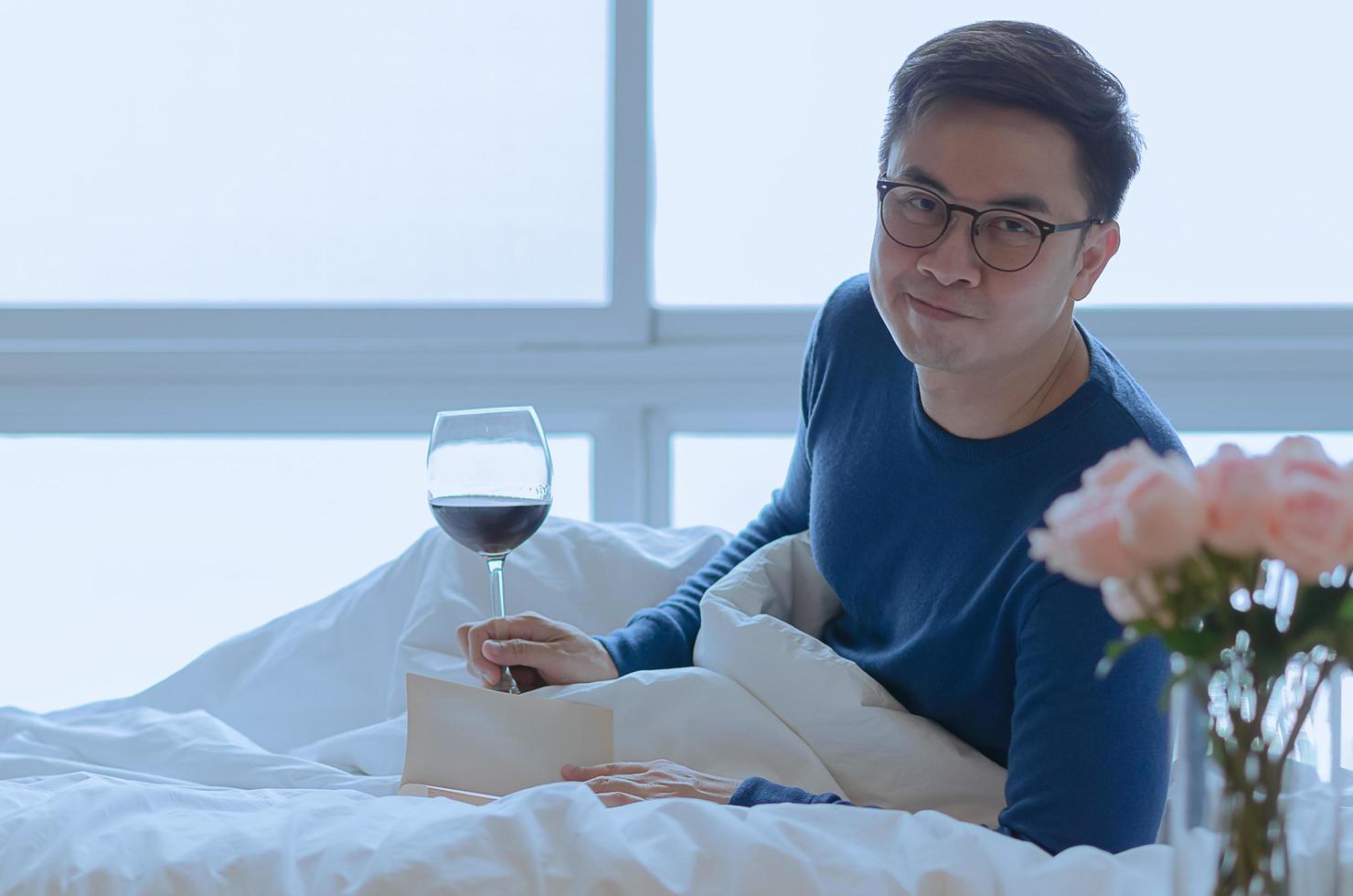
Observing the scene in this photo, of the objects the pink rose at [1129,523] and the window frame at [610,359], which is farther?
the window frame at [610,359]

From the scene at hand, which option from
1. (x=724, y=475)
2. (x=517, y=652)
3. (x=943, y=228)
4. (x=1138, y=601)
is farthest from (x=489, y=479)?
(x=724, y=475)

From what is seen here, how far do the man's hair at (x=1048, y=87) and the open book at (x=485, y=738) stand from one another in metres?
0.67

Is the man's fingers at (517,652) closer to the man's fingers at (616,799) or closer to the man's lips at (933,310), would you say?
the man's fingers at (616,799)

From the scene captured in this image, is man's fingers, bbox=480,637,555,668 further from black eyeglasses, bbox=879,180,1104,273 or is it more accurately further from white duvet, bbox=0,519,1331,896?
black eyeglasses, bbox=879,180,1104,273

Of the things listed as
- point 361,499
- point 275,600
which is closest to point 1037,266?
point 361,499

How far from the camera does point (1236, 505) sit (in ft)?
1.79

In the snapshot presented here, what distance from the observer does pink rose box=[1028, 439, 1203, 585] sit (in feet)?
1.77

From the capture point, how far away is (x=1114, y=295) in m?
2.35

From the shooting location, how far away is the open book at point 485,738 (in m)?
1.21

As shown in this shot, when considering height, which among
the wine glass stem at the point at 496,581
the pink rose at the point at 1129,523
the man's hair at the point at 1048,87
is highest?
the man's hair at the point at 1048,87

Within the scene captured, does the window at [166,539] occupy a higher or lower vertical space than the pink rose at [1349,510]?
lower

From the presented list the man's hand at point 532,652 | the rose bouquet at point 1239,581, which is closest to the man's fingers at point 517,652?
the man's hand at point 532,652

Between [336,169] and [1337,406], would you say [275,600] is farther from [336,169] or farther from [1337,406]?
[1337,406]

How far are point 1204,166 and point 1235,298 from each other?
0.24m
